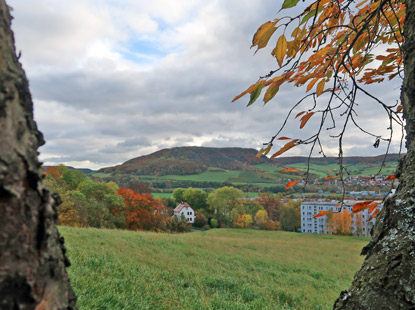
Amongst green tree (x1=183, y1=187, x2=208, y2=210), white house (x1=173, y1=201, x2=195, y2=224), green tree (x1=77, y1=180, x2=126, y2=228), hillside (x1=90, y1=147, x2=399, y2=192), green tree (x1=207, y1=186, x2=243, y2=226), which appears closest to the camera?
green tree (x1=77, y1=180, x2=126, y2=228)

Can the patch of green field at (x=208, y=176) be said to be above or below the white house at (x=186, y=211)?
above

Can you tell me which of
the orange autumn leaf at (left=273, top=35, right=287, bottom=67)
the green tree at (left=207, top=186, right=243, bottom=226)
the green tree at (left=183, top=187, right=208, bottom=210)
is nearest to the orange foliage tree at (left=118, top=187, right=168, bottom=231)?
the green tree at (left=207, top=186, right=243, bottom=226)

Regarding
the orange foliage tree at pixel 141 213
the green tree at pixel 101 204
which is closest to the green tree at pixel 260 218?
the orange foliage tree at pixel 141 213

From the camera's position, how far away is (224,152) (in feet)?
608

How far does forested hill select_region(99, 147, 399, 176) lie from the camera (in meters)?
136

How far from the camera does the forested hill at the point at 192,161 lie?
136 metres

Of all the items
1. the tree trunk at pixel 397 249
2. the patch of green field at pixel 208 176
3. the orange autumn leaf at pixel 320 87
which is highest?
the patch of green field at pixel 208 176

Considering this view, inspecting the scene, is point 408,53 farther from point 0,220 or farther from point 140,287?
point 140,287

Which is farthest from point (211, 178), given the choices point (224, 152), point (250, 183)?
point (224, 152)

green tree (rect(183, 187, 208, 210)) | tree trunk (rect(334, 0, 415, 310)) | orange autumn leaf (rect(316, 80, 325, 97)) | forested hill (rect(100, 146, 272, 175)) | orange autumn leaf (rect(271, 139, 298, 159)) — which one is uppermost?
forested hill (rect(100, 146, 272, 175))

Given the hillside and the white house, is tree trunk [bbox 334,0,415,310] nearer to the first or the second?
the white house

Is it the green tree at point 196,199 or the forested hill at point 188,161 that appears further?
the forested hill at point 188,161

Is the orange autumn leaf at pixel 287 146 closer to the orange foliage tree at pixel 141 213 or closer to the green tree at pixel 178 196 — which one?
the orange foliage tree at pixel 141 213

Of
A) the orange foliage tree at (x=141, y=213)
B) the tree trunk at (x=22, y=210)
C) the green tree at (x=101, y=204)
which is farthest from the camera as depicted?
the orange foliage tree at (x=141, y=213)
